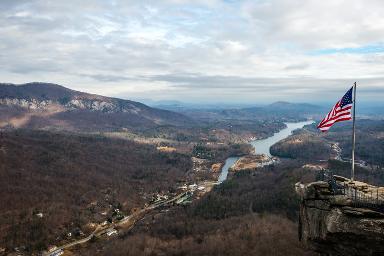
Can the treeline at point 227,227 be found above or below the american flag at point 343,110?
below

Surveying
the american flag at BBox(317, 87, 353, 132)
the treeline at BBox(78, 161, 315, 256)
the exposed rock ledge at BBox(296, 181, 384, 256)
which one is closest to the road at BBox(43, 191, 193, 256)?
the treeline at BBox(78, 161, 315, 256)

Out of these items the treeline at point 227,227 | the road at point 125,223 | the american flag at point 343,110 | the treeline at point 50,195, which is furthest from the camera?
the treeline at point 50,195

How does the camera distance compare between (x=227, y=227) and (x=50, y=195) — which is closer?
(x=227, y=227)

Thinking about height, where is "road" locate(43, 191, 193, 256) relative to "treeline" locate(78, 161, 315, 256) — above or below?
below

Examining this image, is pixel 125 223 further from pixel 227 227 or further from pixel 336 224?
pixel 336 224

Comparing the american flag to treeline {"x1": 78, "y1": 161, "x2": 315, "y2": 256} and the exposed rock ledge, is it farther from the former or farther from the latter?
treeline {"x1": 78, "y1": 161, "x2": 315, "y2": 256}

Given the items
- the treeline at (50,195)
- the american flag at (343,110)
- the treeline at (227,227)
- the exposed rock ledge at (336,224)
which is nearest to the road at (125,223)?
the treeline at (50,195)

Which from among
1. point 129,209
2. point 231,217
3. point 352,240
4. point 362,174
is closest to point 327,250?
point 352,240

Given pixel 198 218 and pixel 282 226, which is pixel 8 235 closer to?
pixel 198 218

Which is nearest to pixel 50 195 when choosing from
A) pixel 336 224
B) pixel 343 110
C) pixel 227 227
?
pixel 227 227

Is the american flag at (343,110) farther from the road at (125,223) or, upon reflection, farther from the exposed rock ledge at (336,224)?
the road at (125,223)
